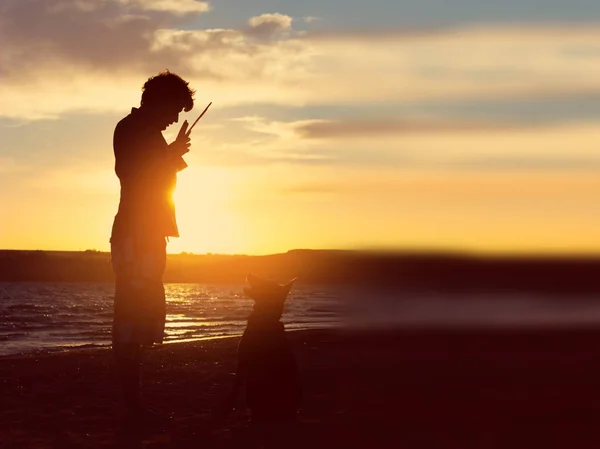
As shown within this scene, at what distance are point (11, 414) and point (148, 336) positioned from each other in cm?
175

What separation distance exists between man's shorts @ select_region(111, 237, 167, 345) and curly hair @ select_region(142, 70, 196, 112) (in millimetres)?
1151

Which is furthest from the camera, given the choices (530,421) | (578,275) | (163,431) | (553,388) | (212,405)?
(578,275)

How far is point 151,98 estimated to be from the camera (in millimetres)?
6270

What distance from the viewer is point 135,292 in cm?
614

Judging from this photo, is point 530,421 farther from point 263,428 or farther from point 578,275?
point 578,275

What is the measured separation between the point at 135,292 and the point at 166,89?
1.65m

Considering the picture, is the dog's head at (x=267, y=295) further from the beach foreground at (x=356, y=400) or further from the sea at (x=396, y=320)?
the sea at (x=396, y=320)

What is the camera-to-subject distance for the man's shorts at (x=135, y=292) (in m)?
6.12

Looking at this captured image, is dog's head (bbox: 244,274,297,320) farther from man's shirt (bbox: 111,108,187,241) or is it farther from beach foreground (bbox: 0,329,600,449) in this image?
man's shirt (bbox: 111,108,187,241)

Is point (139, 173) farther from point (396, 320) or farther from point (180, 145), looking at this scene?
point (396, 320)

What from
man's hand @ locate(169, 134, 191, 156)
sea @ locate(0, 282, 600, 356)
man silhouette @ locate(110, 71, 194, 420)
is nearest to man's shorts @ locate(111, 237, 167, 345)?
man silhouette @ locate(110, 71, 194, 420)

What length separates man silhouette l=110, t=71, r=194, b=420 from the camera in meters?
6.14

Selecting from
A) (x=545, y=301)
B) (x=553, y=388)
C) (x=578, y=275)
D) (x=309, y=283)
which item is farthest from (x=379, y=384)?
(x=309, y=283)

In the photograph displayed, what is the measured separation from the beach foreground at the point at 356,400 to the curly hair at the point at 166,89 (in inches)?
104
